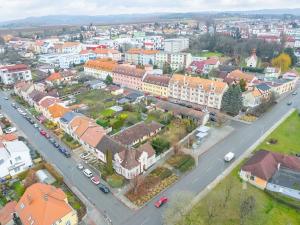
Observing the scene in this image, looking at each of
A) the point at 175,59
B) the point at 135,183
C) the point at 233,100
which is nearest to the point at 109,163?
the point at 135,183

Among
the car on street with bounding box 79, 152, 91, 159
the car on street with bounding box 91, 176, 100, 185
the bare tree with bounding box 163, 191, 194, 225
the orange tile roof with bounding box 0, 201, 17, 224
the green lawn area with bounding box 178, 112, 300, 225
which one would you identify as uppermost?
the bare tree with bounding box 163, 191, 194, 225

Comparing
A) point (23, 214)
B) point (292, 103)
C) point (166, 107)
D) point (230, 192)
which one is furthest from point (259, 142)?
point (23, 214)

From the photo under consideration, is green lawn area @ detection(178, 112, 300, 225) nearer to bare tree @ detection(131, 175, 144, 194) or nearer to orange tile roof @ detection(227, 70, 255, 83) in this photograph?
bare tree @ detection(131, 175, 144, 194)

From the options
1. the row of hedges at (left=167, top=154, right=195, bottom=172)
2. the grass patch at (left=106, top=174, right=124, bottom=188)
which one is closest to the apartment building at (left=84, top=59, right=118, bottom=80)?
the row of hedges at (left=167, top=154, right=195, bottom=172)

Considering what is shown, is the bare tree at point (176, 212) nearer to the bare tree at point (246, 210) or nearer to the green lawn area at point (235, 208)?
the green lawn area at point (235, 208)

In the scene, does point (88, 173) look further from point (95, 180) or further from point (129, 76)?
point (129, 76)

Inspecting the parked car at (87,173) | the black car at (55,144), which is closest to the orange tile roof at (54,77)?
the black car at (55,144)

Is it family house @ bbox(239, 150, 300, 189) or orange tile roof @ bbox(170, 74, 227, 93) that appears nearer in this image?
family house @ bbox(239, 150, 300, 189)
